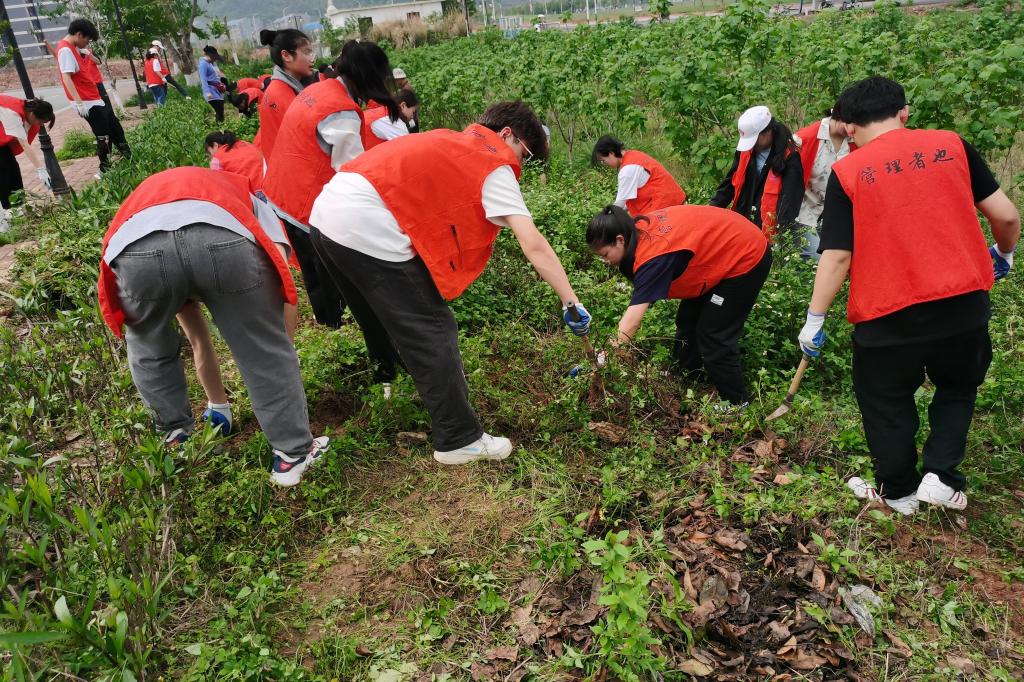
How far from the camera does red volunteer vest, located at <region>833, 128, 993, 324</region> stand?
2.50 m

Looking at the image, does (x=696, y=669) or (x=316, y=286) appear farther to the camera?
(x=316, y=286)

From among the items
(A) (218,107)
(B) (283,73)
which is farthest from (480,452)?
(A) (218,107)

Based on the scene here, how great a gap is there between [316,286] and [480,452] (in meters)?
1.74

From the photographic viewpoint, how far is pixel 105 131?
8.77 meters

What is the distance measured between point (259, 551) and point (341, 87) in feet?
7.98

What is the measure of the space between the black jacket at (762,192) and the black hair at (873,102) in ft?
7.26

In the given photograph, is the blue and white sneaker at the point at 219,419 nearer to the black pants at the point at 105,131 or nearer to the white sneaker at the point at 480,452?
the white sneaker at the point at 480,452

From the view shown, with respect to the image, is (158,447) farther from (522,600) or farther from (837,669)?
(837,669)

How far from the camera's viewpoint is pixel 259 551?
2621mm

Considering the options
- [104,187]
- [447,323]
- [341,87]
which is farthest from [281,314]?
[104,187]

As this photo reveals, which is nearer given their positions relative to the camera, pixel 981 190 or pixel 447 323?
pixel 981 190

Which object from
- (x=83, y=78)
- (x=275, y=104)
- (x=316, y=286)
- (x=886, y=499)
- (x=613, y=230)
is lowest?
(x=886, y=499)

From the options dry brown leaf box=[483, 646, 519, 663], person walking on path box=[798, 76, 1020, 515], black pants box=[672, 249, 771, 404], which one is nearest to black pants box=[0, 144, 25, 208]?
black pants box=[672, 249, 771, 404]

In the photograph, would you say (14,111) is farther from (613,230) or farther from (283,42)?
(613,230)
